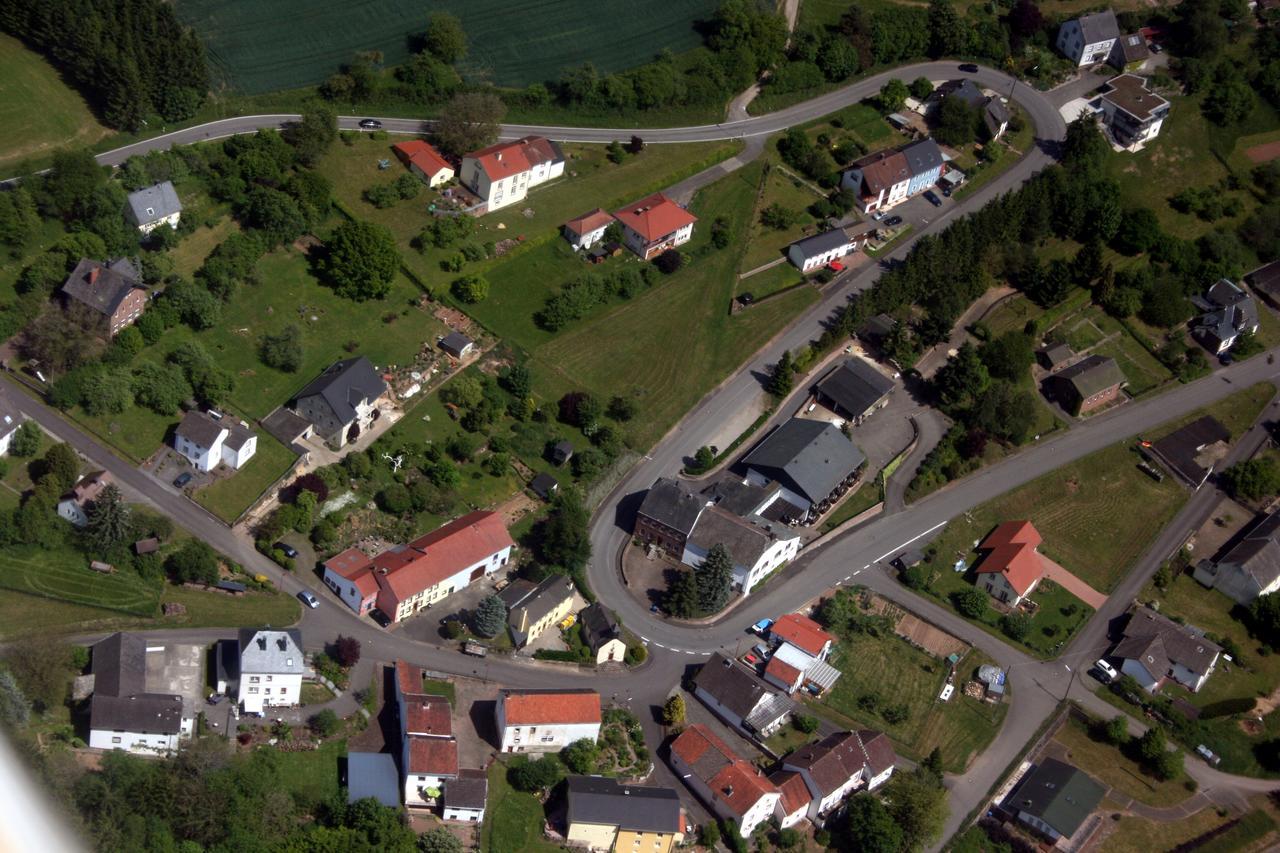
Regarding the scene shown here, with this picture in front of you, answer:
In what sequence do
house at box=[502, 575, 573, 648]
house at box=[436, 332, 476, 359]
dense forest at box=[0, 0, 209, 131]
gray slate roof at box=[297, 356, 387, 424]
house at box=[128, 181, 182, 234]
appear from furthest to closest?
dense forest at box=[0, 0, 209, 131] → house at box=[436, 332, 476, 359] → house at box=[128, 181, 182, 234] → gray slate roof at box=[297, 356, 387, 424] → house at box=[502, 575, 573, 648]

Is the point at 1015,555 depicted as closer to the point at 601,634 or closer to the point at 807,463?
the point at 807,463

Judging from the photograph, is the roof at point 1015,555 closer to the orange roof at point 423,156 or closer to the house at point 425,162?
the house at point 425,162

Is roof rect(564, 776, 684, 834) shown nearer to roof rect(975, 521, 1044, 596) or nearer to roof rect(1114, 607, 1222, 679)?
roof rect(975, 521, 1044, 596)

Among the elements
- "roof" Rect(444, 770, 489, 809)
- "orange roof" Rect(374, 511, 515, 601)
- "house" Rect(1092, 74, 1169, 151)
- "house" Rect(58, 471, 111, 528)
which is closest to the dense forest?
"house" Rect(58, 471, 111, 528)

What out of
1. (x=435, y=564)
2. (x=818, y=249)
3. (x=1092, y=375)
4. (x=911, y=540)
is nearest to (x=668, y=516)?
(x=435, y=564)

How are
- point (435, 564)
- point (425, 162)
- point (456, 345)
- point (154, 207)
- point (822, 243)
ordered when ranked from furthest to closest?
point (822, 243) → point (425, 162) → point (456, 345) → point (154, 207) → point (435, 564)

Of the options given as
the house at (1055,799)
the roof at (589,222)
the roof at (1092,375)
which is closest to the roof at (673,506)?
the roof at (589,222)

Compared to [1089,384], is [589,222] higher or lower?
higher
